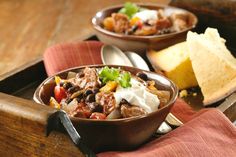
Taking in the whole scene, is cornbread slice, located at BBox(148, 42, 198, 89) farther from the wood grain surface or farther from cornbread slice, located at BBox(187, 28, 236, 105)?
the wood grain surface

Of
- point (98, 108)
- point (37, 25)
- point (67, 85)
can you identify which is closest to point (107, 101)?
point (98, 108)

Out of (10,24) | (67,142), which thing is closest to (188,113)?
(67,142)

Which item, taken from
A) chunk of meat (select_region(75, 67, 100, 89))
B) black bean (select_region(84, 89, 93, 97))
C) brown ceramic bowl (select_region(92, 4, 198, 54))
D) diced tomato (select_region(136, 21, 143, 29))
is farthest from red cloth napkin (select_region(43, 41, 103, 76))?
black bean (select_region(84, 89, 93, 97))

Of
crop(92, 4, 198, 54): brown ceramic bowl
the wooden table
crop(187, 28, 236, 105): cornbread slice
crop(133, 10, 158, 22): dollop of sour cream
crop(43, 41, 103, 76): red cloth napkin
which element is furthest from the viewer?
the wooden table

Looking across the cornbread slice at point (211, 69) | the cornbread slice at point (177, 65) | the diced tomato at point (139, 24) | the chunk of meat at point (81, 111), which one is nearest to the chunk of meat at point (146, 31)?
the diced tomato at point (139, 24)

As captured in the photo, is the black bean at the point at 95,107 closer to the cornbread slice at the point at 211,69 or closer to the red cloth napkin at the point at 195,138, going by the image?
the red cloth napkin at the point at 195,138

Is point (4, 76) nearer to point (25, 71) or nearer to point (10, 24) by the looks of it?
point (25, 71)

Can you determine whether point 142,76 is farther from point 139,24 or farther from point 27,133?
point 139,24
